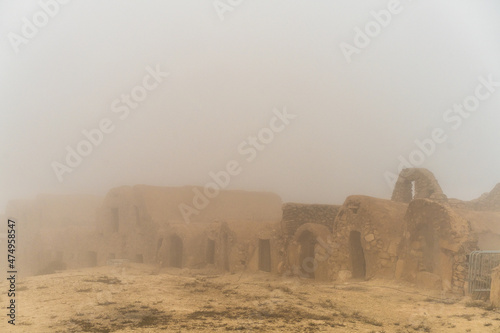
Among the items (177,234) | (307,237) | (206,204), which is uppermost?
(206,204)

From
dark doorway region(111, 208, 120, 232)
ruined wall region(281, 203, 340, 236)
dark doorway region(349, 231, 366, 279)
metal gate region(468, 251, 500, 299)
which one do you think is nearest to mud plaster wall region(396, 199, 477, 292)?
metal gate region(468, 251, 500, 299)

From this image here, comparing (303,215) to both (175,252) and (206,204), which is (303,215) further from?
(206,204)

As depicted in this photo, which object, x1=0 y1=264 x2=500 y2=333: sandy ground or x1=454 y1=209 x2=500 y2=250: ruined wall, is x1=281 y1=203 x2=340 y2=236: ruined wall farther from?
x1=0 y1=264 x2=500 y2=333: sandy ground

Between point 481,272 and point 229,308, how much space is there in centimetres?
631

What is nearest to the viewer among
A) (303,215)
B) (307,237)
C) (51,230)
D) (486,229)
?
(486,229)

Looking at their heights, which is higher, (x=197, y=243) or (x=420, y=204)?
(x=420, y=204)

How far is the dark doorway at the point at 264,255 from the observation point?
2023cm

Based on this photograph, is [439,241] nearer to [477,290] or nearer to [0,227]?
[477,290]

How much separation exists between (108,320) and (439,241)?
900 cm

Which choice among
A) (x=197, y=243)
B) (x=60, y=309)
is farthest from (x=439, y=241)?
(x=197, y=243)

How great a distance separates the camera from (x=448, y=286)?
11.2 m

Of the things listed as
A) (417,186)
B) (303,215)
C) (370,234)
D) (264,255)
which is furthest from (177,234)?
→ (417,186)

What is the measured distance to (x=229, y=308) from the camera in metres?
8.55

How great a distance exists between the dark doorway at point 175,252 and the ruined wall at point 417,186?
483 inches
